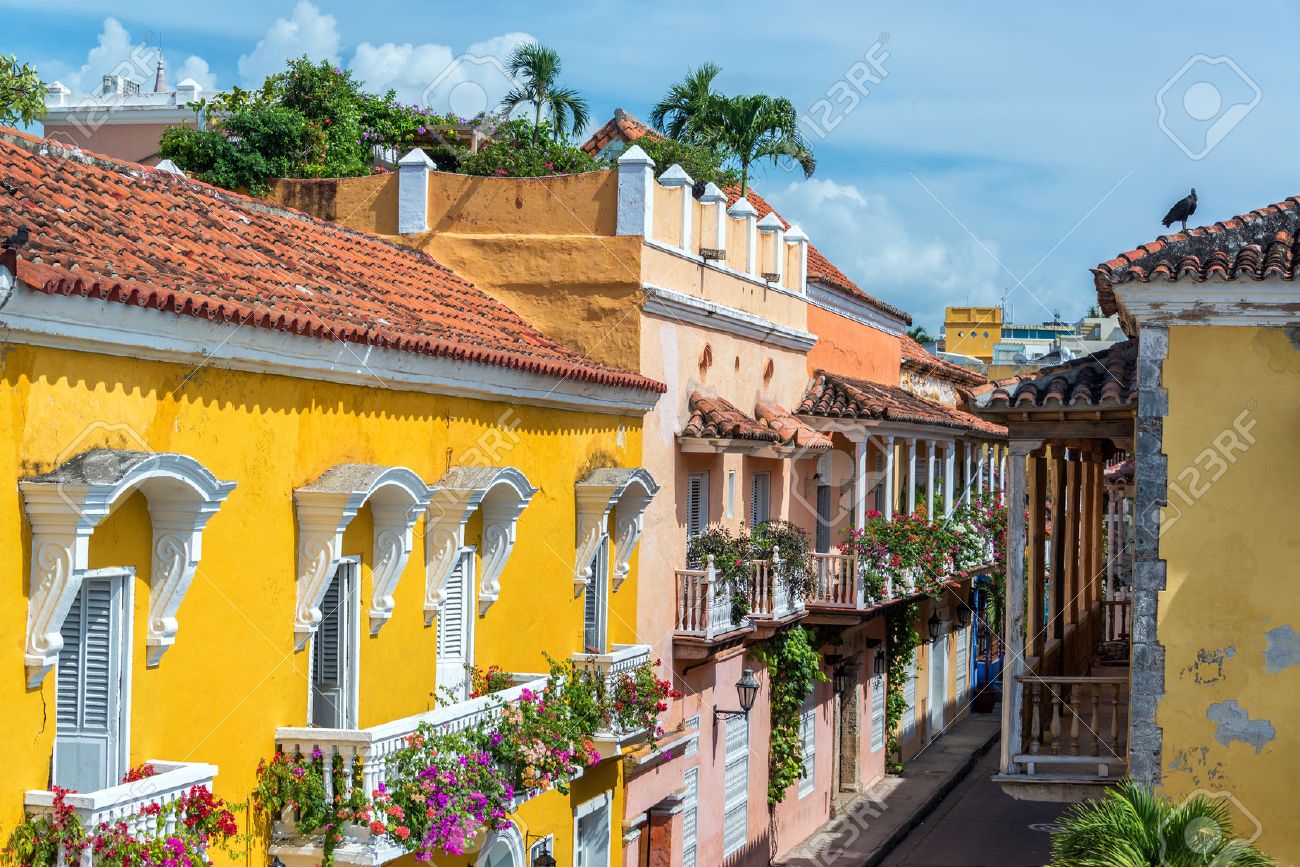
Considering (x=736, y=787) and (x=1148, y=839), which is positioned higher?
(x=1148, y=839)

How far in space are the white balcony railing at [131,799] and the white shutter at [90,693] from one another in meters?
0.14

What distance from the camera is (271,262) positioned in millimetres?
12242

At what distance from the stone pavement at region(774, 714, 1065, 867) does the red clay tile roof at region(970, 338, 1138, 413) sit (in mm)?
9092

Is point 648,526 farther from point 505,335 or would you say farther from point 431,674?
point 431,674

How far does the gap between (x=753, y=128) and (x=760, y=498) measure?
7.77m

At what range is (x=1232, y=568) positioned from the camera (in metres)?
12.6

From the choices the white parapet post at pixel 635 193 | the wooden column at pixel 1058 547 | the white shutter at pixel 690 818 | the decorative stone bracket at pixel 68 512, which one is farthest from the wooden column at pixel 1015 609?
the decorative stone bracket at pixel 68 512

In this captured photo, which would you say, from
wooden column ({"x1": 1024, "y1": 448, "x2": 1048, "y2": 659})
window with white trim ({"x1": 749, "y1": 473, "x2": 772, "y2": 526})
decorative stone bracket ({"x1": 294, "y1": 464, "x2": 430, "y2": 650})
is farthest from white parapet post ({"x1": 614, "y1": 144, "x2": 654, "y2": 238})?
decorative stone bracket ({"x1": 294, "y1": 464, "x2": 430, "y2": 650})

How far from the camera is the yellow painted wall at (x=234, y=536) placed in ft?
26.5

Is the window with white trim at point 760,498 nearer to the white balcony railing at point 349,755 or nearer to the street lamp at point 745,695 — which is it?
the street lamp at point 745,695

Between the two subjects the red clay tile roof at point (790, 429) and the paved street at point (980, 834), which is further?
the paved street at point (980, 834)

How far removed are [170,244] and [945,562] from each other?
A: 16.4m

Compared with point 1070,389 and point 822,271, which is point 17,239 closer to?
point 1070,389

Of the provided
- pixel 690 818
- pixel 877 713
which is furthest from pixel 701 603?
pixel 877 713
